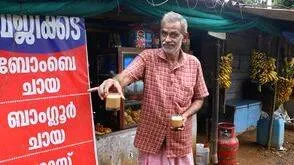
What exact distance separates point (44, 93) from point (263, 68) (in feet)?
19.9

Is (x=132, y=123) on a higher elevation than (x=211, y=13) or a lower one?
lower

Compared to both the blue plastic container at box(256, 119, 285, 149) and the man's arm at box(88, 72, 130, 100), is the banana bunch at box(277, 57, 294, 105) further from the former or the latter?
the man's arm at box(88, 72, 130, 100)

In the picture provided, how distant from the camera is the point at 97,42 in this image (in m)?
5.89

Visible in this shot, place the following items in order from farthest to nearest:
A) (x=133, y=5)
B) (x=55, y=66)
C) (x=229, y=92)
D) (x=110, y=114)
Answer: (x=229, y=92) → (x=110, y=114) → (x=133, y=5) → (x=55, y=66)

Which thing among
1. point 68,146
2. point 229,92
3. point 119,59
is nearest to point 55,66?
point 68,146

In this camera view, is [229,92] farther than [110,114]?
Yes

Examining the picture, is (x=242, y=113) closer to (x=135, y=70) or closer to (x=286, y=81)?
(x=286, y=81)

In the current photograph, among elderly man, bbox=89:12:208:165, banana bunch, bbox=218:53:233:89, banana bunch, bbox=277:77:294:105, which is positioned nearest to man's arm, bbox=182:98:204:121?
elderly man, bbox=89:12:208:165

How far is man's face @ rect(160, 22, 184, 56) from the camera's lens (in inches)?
120

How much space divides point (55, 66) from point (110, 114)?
229 cm

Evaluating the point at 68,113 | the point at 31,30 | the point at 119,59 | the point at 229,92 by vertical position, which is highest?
the point at 31,30

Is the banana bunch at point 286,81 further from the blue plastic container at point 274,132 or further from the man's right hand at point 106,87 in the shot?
the man's right hand at point 106,87

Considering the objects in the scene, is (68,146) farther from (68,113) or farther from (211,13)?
(211,13)

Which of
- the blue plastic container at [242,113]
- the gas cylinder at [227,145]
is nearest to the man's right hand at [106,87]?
the gas cylinder at [227,145]
